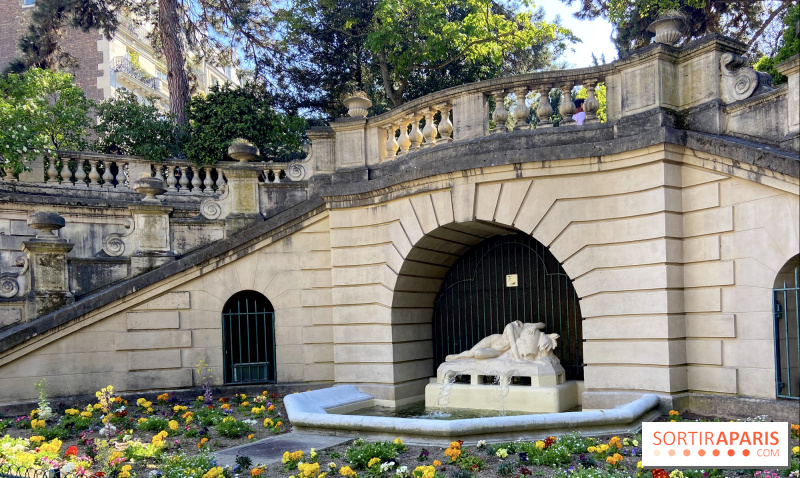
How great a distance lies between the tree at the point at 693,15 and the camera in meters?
16.3

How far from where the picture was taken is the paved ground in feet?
24.0

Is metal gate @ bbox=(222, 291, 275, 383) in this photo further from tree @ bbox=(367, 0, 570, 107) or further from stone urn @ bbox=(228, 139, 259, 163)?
tree @ bbox=(367, 0, 570, 107)

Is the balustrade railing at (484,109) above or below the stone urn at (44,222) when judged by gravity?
above

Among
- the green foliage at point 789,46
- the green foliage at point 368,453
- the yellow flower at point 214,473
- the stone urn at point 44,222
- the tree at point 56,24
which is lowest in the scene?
the green foliage at point 368,453

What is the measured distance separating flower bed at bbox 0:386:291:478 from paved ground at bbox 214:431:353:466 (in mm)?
262

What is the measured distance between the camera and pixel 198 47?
2341cm

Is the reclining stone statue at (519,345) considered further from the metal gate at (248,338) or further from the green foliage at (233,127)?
the green foliage at (233,127)

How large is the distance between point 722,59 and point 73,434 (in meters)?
9.44

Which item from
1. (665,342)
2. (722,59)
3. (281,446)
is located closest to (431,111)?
(722,59)

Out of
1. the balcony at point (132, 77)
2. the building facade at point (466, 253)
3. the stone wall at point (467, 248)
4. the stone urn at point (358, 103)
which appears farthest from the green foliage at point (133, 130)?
the balcony at point (132, 77)

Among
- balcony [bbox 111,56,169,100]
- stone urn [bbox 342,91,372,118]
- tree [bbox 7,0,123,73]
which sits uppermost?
balcony [bbox 111,56,169,100]

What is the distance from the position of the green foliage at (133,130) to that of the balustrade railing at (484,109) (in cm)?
689

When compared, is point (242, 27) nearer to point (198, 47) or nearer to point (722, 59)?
point (198, 47)

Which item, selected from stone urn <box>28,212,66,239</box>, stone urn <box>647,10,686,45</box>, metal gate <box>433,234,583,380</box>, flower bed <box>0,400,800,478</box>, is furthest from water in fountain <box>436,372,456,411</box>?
stone urn <box>28,212,66,239</box>
